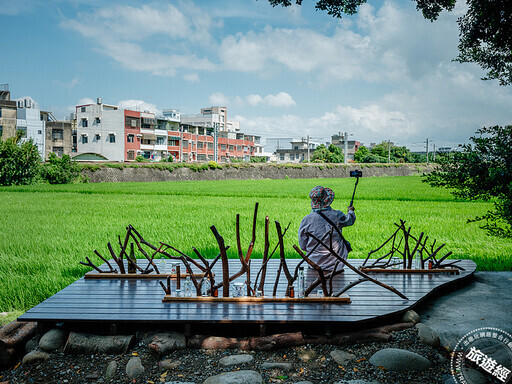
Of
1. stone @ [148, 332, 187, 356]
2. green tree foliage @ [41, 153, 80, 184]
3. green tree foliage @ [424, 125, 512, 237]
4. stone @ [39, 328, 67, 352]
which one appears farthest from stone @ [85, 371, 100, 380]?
green tree foliage @ [41, 153, 80, 184]

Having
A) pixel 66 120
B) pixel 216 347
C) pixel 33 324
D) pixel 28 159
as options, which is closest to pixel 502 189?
pixel 216 347

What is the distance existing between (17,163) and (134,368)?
3065 cm

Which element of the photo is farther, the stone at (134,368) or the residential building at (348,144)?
the residential building at (348,144)

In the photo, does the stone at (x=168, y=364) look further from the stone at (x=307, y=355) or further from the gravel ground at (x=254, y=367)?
the stone at (x=307, y=355)

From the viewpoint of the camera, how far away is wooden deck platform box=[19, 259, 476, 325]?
11.4 feet

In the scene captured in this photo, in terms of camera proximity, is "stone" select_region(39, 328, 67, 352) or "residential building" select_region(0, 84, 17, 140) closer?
"stone" select_region(39, 328, 67, 352)

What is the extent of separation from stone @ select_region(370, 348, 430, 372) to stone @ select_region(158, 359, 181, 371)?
4.66ft

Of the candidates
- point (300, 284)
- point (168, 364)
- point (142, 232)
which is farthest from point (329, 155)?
point (168, 364)

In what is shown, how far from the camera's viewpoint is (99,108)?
6084cm

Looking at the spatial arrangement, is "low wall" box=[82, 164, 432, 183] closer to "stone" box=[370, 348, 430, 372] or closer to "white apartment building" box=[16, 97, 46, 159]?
"white apartment building" box=[16, 97, 46, 159]

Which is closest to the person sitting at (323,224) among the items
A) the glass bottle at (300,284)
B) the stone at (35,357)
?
the glass bottle at (300,284)

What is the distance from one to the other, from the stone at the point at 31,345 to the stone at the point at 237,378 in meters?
1.62

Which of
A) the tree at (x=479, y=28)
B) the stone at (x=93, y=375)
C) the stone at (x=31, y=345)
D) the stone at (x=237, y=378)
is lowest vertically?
the stone at (x=93, y=375)

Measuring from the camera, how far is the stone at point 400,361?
310 centimetres
